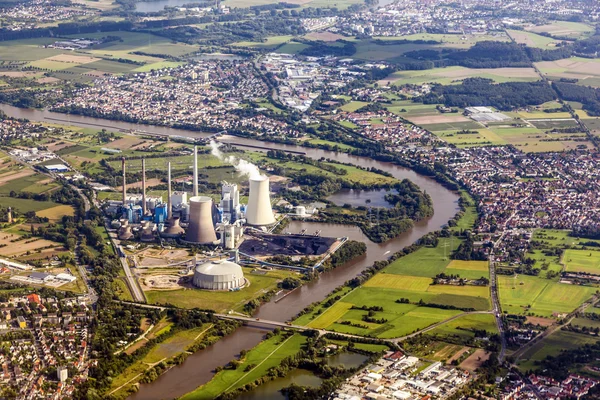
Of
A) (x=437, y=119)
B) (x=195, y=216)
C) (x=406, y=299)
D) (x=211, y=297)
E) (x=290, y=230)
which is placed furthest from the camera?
(x=437, y=119)

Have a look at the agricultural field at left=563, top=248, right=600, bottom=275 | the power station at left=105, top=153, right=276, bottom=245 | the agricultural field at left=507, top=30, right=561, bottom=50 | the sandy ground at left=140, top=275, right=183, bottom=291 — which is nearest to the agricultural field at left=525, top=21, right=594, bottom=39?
the agricultural field at left=507, top=30, right=561, bottom=50

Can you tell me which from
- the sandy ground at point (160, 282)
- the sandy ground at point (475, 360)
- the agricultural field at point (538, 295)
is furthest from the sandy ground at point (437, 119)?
the sandy ground at point (475, 360)

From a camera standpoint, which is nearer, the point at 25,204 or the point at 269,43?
the point at 25,204

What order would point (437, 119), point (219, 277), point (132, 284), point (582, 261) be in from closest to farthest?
point (219, 277) < point (132, 284) < point (582, 261) < point (437, 119)

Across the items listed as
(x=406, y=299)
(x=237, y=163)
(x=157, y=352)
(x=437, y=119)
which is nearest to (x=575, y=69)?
(x=437, y=119)

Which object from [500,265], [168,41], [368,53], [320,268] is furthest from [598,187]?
[168,41]

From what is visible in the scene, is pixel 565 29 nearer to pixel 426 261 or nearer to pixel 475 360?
pixel 426 261
